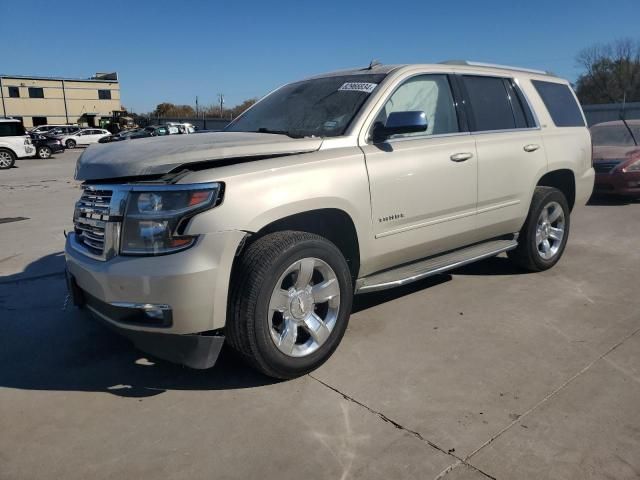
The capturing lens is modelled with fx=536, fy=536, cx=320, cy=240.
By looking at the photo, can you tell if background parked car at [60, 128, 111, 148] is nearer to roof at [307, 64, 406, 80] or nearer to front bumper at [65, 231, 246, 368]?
roof at [307, 64, 406, 80]

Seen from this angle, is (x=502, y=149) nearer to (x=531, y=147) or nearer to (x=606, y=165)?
(x=531, y=147)

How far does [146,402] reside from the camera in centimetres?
307

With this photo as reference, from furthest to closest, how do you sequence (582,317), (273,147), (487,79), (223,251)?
1. (487,79)
2. (582,317)
3. (273,147)
4. (223,251)

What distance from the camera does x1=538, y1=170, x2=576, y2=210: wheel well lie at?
5491 mm

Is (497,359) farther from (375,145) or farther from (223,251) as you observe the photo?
(223,251)

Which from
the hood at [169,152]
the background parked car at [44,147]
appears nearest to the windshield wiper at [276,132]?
the hood at [169,152]

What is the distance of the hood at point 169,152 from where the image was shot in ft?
9.57

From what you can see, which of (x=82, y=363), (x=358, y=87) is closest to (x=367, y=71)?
(x=358, y=87)

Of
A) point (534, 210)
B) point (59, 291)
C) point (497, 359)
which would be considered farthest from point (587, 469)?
point (59, 291)

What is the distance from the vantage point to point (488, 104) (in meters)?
4.71

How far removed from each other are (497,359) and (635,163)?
307 inches

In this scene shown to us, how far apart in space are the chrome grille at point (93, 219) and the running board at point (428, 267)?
1.68 meters

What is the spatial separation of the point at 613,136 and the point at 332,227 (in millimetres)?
9379

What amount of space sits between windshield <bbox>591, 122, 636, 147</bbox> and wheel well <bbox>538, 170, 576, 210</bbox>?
5731 mm
